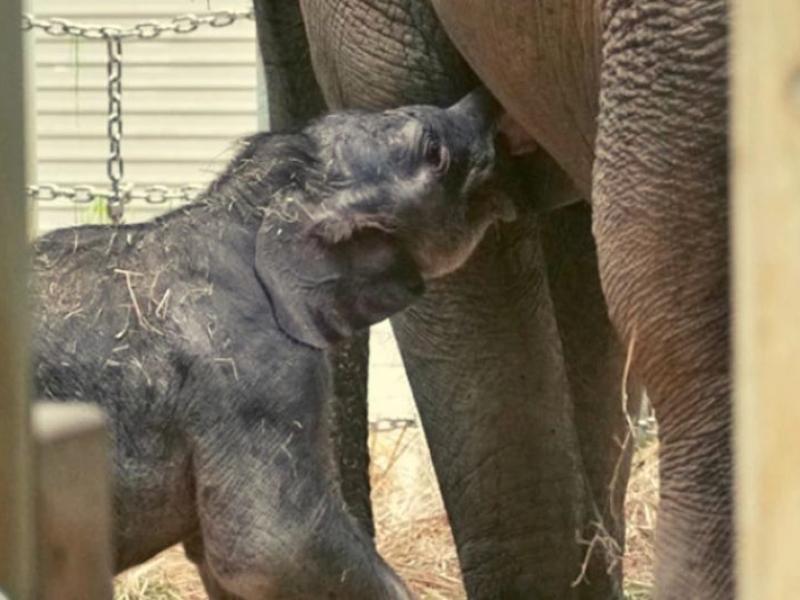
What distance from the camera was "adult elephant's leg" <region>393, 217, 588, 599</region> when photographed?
390 cm

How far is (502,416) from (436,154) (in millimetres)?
601

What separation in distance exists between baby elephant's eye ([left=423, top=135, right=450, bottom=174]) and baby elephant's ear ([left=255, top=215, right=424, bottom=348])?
0.14 meters

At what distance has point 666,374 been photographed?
2752 mm

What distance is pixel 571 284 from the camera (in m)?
4.28

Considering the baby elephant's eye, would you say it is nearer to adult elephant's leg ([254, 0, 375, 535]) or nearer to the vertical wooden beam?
adult elephant's leg ([254, 0, 375, 535])

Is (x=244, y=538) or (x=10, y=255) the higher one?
(x=10, y=255)

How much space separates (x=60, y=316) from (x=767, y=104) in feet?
7.46

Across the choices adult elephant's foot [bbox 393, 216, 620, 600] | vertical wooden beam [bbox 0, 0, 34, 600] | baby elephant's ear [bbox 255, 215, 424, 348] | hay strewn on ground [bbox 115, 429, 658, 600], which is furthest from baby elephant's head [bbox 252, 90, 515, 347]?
vertical wooden beam [bbox 0, 0, 34, 600]

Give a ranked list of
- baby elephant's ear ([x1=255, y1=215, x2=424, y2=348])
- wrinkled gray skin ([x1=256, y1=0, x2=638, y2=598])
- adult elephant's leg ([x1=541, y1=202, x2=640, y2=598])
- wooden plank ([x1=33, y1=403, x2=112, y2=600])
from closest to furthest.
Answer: wooden plank ([x1=33, y1=403, x2=112, y2=600]) → baby elephant's ear ([x1=255, y1=215, x2=424, y2=348]) → wrinkled gray skin ([x1=256, y1=0, x2=638, y2=598]) → adult elephant's leg ([x1=541, y1=202, x2=640, y2=598])

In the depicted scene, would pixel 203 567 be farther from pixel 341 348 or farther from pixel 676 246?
pixel 676 246

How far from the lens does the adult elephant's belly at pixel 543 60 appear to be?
119 inches

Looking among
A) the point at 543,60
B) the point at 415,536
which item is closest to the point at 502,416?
the point at 543,60

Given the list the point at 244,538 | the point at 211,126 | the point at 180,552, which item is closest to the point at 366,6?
the point at 244,538

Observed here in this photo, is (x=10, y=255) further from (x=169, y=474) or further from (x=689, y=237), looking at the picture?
(x=169, y=474)
